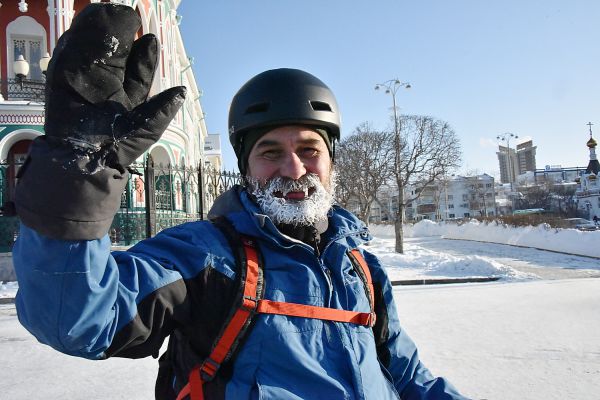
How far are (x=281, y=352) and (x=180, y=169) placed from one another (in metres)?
10.5

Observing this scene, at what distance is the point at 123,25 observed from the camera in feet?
3.49

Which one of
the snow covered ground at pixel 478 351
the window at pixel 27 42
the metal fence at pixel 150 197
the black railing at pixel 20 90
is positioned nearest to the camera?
the snow covered ground at pixel 478 351

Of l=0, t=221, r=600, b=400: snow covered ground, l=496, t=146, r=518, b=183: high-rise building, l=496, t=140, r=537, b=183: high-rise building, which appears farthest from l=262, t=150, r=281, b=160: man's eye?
l=496, t=140, r=537, b=183: high-rise building

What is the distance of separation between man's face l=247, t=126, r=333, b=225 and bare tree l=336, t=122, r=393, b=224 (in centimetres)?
2479

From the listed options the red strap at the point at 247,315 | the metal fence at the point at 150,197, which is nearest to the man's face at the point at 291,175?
the red strap at the point at 247,315

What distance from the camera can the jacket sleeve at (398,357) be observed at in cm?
175

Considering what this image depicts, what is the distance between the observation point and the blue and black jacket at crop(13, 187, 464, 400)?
96 centimetres

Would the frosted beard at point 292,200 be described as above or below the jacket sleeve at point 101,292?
above

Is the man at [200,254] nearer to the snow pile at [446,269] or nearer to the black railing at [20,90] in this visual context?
the snow pile at [446,269]

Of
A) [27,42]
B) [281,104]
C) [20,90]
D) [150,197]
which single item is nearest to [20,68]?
[20,90]

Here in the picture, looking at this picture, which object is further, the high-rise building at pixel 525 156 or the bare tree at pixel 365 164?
the high-rise building at pixel 525 156

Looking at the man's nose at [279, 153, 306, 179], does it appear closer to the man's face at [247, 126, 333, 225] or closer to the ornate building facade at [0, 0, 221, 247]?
the man's face at [247, 126, 333, 225]

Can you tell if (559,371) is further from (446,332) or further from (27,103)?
(27,103)

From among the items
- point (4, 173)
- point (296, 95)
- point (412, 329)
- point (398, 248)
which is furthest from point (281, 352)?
point (398, 248)
